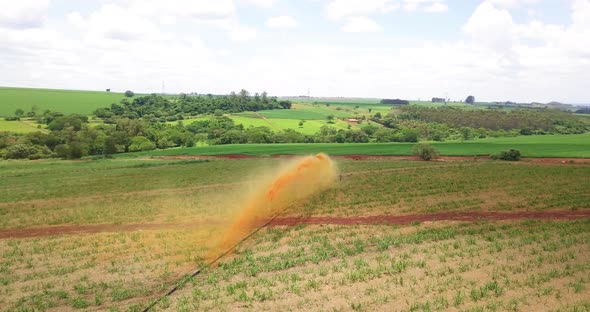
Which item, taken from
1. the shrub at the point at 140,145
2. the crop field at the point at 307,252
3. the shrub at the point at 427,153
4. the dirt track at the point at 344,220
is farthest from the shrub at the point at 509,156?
the shrub at the point at 140,145

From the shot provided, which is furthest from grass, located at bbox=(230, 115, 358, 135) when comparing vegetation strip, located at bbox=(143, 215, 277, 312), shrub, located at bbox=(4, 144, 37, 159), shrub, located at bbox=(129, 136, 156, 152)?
vegetation strip, located at bbox=(143, 215, 277, 312)

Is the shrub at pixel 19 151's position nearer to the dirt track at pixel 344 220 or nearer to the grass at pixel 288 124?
the grass at pixel 288 124

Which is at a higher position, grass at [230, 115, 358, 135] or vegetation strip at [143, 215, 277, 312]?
grass at [230, 115, 358, 135]

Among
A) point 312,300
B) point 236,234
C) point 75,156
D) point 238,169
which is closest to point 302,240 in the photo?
point 236,234

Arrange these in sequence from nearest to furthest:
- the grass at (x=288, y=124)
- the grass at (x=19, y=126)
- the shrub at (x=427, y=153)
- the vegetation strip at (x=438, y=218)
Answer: the vegetation strip at (x=438, y=218), the shrub at (x=427, y=153), the grass at (x=19, y=126), the grass at (x=288, y=124)

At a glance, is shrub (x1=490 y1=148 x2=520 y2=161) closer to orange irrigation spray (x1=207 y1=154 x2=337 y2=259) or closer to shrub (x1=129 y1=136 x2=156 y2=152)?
orange irrigation spray (x1=207 y1=154 x2=337 y2=259)

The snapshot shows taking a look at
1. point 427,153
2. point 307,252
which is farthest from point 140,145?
point 307,252

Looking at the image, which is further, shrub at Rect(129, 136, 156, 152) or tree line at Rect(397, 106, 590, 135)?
tree line at Rect(397, 106, 590, 135)
